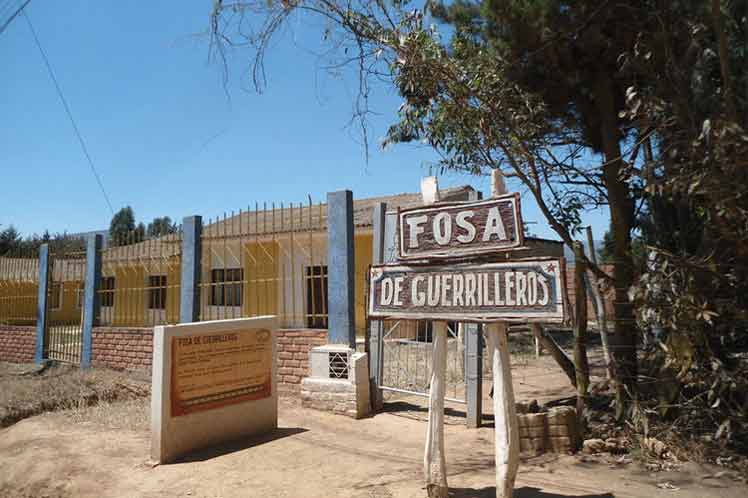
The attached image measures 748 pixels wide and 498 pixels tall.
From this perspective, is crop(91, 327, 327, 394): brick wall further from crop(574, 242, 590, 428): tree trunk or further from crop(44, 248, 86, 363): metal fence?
crop(574, 242, 590, 428): tree trunk

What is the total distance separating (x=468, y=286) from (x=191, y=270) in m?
6.69

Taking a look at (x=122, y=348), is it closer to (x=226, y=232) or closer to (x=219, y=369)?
(x=226, y=232)

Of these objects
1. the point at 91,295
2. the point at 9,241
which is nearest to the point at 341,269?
the point at 91,295

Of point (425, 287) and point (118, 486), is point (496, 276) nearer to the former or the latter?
point (425, 287)

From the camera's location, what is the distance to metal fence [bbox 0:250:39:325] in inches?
544

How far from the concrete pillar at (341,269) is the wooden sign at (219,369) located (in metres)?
1.22

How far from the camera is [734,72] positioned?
5367 millimetres

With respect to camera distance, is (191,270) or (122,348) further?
(122,348)

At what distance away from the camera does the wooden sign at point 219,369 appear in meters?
5.77

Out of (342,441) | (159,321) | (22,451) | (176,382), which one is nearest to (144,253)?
(159,321)

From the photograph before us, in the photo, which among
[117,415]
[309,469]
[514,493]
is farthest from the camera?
[117,415]

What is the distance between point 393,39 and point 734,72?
3.38 meters

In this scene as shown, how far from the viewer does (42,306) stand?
12.8m

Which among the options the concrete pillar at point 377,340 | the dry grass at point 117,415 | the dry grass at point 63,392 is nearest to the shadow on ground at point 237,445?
the concrete pillar at point 377,340
